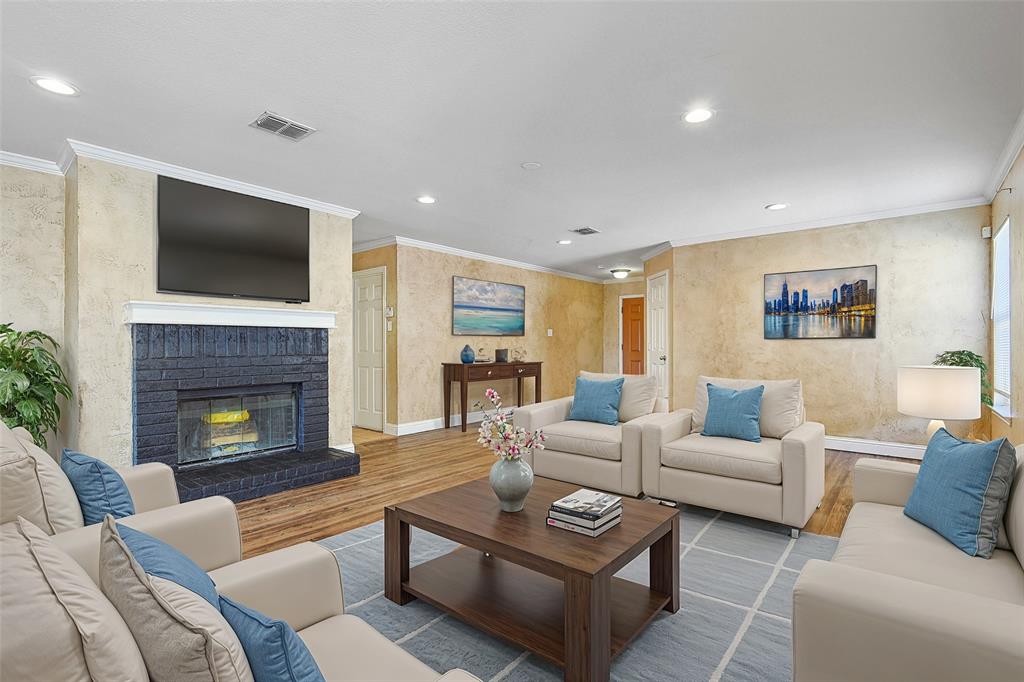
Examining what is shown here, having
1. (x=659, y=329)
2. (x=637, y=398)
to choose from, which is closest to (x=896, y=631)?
(x=637, y=398)

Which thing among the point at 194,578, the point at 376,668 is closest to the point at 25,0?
the point at 194,578

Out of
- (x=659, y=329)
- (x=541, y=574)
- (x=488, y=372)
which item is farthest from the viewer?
(x=659, y=329)

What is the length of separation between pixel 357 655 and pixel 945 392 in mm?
3369

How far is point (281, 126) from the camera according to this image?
9.82 ft

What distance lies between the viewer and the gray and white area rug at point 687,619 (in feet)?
5.95

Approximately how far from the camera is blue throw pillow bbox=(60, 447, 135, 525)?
5.25ft

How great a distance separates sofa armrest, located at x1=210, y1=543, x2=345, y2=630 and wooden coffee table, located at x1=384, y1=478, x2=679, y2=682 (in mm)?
635

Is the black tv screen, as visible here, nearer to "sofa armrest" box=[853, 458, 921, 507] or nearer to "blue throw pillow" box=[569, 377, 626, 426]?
"blue throw pillow" box=[569, 377, 626, 426]

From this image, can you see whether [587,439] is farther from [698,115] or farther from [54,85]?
[54,85]

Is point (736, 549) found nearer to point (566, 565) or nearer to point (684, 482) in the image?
point (684, 482)

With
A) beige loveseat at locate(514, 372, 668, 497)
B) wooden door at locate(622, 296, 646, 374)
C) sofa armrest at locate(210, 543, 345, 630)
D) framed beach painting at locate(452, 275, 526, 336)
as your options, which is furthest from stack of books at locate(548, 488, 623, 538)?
wooden door at locate(622, 296, 646, 374)

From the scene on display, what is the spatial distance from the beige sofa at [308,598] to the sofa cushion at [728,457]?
243cm

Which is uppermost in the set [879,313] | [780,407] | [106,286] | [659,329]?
[106,286]

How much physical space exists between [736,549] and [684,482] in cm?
58
